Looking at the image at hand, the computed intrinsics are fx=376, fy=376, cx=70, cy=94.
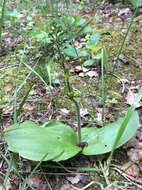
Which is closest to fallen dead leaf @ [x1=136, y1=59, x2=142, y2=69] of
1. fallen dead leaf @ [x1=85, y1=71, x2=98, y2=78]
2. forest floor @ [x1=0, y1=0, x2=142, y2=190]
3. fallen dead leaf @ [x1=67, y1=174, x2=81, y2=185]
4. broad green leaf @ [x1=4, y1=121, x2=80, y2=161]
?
forest floor @ [x1=0, y1=0, x2=142, y2=190]

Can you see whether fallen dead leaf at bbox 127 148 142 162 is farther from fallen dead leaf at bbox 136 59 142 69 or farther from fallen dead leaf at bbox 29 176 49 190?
fallen dead leaf at bbox 136 59 142 69

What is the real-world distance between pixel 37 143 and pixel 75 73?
0.83 metres

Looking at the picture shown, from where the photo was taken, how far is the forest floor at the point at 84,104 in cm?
136

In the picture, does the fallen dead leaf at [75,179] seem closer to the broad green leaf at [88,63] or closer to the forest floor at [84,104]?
the forest floor at [84,104]

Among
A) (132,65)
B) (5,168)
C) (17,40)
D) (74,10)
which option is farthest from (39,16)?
(5,168)

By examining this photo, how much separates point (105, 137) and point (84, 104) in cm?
38

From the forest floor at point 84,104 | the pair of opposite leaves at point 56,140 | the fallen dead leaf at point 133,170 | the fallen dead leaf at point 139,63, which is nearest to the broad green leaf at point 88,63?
the forest floor at point 84,104

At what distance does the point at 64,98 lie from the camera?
185 centimetres

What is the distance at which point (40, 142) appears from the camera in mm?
1335

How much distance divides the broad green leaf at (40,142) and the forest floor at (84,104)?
72 mm

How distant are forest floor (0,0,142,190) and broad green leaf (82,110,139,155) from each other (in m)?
0.05

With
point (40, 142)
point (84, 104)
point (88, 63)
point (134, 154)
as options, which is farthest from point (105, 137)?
point (88, 63)

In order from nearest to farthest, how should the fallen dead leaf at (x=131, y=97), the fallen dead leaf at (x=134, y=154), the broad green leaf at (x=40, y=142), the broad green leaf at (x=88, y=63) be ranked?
the broad green leaf at (x=40, y=142) → the fallen dead leaf at (x=134, y=154) → the fallen dead leaf at (x=131, y=97) → the broad green leaf at (x=88, y=63)

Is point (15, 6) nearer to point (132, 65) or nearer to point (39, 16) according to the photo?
point (39, 16)
